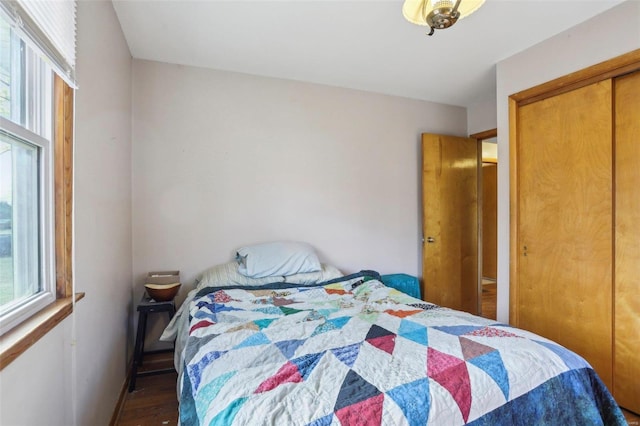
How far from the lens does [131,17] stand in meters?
1.91

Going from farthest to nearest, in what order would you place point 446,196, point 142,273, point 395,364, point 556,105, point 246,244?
point 446,196
point 246,244
point 142,273
point 556,105
point 395,364

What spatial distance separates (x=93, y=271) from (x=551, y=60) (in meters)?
3.09

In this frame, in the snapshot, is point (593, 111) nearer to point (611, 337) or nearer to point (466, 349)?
point (611, 337)

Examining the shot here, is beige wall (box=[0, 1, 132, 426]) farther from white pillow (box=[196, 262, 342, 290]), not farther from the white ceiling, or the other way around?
white pillow (box=[196, 262, 342, 290])

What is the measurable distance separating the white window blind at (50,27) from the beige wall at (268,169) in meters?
1.32

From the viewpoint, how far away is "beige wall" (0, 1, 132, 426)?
37.4 inches

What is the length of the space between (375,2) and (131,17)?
1487 mm

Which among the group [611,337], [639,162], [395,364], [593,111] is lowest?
[611,337]

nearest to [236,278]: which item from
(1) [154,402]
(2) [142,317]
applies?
(2) [142,317]

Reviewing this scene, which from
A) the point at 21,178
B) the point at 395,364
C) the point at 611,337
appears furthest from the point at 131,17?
the point at 611,337

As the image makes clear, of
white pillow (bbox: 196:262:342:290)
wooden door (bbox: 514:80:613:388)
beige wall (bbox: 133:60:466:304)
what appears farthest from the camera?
beige wall (bbox: 133:60:466:304)

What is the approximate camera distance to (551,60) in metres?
2.16

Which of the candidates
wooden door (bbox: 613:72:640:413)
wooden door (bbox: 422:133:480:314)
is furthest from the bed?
wooden door (bbox: 422:133:480:314)

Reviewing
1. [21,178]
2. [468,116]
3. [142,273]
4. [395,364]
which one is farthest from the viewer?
[468,116]
